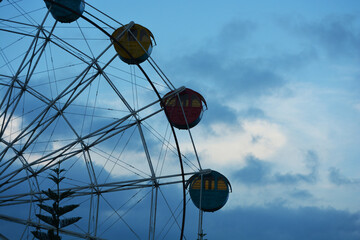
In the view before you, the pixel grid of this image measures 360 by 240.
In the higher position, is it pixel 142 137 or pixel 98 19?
pixel 98 19

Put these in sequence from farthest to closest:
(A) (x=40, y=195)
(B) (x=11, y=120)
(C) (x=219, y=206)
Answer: (C) (x=219, y=206) → (A) (x=40, y=195) → (B) (x=11, y=120)

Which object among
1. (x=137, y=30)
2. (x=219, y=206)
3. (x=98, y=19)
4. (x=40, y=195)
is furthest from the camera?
(x=219, y=206)

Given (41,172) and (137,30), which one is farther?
(137,30)

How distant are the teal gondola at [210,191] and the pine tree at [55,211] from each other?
21.5 feet

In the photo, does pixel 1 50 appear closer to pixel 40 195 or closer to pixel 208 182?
pixel 40 195

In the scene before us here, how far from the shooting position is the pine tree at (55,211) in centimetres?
2003

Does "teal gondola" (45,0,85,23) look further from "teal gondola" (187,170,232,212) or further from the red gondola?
"teal gondola" (187,170,232,212)

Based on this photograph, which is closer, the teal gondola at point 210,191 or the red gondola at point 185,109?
the teal gondola at point 210,191

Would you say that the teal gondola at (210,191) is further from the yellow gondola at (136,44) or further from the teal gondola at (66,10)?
the teal gondola at (66,10)

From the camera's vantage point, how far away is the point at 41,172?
69.8 ft

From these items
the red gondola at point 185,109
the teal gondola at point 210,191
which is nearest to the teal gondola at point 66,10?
the red gondola at point 185,109

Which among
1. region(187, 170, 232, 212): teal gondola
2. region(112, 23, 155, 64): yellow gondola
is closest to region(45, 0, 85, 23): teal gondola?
region(112, 23, 155, 64): yellow gondola

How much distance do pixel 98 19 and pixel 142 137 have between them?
5.67 meters

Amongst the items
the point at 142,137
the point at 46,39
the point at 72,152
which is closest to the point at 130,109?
the point at 142,137
